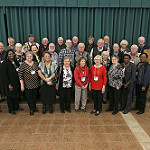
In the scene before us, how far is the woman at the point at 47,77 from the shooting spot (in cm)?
337

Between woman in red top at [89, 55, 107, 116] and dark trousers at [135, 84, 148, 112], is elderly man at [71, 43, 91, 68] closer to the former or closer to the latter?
A: woman in red top at [89, 55, 107, 116]

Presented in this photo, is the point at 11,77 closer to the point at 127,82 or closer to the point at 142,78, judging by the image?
the point at 127,82

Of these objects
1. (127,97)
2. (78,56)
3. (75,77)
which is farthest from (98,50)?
(127,97)

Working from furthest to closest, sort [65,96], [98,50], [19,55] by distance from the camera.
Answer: [98,50], [65,96], [19,55]

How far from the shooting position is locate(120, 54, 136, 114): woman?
3348 millimetres

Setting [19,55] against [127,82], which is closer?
[127,82]

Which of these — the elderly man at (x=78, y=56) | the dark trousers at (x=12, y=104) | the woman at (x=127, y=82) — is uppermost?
the elderly man at (x=78, y=56)

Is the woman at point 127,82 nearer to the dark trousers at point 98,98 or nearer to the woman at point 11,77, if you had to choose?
the dark trousers at point 98,98

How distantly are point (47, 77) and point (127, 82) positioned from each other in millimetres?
→ 1966

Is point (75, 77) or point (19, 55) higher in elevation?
point (19, 55)

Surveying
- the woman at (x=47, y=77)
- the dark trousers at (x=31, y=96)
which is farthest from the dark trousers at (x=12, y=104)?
the woman at (x=47, y=77)

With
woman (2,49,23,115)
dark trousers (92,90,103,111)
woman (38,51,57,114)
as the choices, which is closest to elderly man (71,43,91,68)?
woman (38,51,57,114)

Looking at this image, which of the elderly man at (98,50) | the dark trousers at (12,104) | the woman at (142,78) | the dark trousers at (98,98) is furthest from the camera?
the elderly man at (98,50)

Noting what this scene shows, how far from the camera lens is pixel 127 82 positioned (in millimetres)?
3434
